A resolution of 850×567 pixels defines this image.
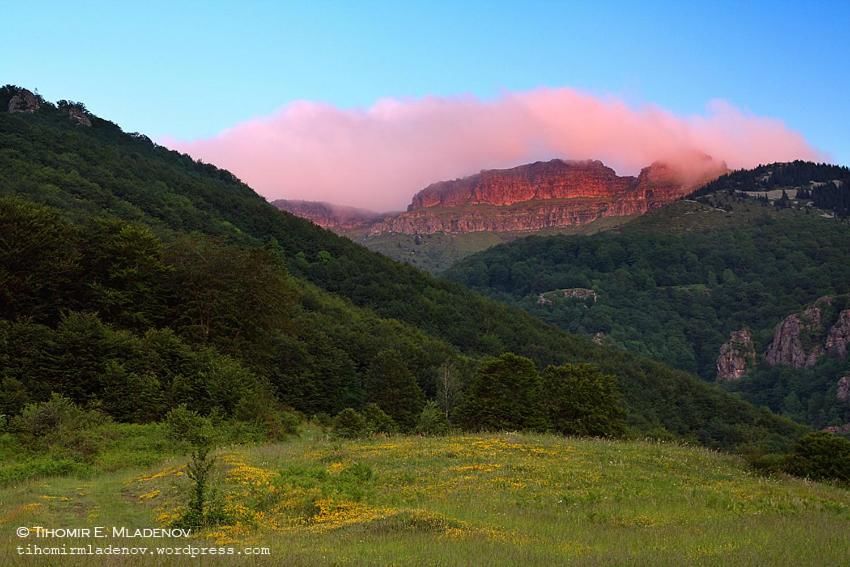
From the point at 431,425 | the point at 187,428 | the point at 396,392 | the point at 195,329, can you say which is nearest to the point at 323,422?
the point at 431,425

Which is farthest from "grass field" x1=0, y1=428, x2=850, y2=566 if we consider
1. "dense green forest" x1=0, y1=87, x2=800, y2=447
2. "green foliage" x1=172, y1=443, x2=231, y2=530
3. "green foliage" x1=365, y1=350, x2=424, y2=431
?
"green foliage" x1=365, y1=350, x2=424, y2=431

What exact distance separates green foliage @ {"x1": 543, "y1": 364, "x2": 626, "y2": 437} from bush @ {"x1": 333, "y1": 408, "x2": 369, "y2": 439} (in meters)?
14.7

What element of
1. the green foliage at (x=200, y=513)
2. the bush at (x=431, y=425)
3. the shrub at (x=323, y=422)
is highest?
the green foliage at (x=200, y=513)

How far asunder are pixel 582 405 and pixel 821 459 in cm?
1939

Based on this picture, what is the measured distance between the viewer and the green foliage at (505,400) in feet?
140

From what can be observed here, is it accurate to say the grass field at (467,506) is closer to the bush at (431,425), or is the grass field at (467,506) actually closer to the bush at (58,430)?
the bush at (58,430)

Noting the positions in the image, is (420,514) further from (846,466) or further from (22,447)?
(22,447)

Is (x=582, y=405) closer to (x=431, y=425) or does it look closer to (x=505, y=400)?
(x=505, y=400)

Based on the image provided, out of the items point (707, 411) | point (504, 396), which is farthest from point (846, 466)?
point (707, 411)

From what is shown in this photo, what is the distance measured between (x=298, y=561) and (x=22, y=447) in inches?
865

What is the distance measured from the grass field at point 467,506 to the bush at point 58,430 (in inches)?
84.9

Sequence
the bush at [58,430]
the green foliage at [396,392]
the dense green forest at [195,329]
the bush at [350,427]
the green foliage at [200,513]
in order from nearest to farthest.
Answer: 1. the green foliage at [200,513]
2. the bush at [58,430]
3. the bush at [350,427]
4. the dense green forest at [195,329]
5. the green foliage at [396,392]

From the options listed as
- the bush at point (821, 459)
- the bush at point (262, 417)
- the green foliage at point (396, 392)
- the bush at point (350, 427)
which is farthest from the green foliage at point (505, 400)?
the bush at point (821, 459)

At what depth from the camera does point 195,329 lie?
46438 mm
